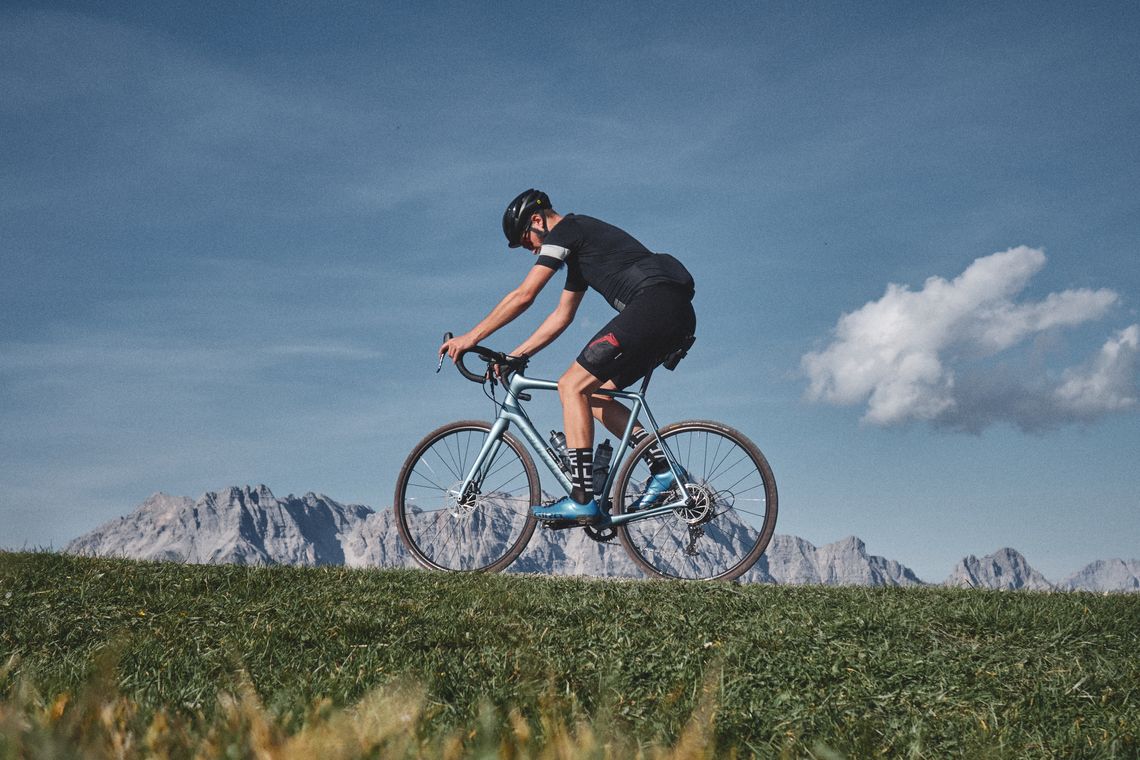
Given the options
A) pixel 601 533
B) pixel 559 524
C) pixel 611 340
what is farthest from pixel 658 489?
pixel 611 340

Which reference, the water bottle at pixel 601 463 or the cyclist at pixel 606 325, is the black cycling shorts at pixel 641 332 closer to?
the cyclist at pixel 606 325

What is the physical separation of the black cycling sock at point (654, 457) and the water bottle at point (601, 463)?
→ 10.9 inches

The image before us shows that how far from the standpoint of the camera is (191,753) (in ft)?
8.29

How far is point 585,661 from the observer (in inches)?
208

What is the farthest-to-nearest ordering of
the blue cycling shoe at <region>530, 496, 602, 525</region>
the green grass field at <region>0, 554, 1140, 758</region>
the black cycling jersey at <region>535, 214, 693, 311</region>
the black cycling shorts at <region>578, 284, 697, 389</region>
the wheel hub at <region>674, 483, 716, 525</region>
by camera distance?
the wheel hub at <region>674, 483, 716, 525</region> → the blue cycling shoe at <region>530, 496, 602, 525</region> → the black cycling jersey at <region>535, 214, 693, 311</region> → the black cycling shorts at <region>578, 284, 697, 389</region> → the green grass field at <region>0, 554, 1140, 758</region>

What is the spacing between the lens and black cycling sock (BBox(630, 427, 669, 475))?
8383 millimetres

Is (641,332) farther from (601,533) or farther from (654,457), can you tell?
(601,533)

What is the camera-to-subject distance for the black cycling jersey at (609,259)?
314 inches

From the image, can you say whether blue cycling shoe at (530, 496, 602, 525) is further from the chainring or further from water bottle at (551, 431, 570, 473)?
water bottle at (551, 431, 570, 473)

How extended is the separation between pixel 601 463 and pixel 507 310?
Answer: 163 centimetres

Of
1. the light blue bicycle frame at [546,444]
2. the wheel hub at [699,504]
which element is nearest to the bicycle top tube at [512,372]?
the light blue bicycle frame at [546,444]

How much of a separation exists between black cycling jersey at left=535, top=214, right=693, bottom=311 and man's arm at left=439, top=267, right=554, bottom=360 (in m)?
0.12

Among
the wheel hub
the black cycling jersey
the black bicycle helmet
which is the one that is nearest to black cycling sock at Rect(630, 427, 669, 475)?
the wheel hub

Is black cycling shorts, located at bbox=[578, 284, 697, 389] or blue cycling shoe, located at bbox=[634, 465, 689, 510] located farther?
blue cycling shoe, located at bbox=[634, 465, 689, 510]
